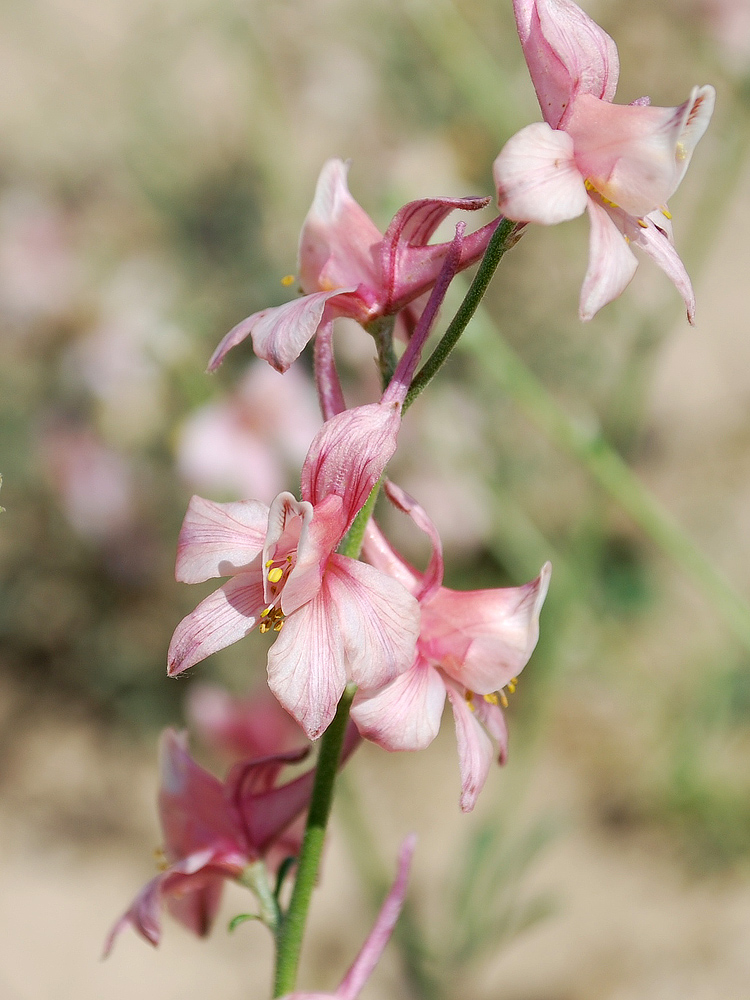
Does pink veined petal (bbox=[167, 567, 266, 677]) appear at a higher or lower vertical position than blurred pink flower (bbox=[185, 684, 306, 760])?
higher

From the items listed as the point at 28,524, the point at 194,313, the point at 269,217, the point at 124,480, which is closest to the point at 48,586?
the point at 28,524

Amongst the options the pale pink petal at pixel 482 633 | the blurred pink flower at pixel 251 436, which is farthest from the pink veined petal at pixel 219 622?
the blurred pink flower at pixel 251 436

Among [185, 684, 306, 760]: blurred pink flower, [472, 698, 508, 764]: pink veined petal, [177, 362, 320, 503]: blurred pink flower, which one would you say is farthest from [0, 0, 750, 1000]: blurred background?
[472, 698, 508, 764]: pink veined petal

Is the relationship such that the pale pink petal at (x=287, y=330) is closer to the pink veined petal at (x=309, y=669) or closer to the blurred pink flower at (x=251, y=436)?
the pink veined petal at (x=309, y=669)

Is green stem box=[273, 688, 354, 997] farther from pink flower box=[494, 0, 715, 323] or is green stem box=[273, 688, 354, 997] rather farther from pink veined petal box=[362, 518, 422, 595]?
pink flower box=[494, 0, 715, 323]

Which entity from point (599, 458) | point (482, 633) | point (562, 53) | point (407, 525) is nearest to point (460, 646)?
point (482, 633)

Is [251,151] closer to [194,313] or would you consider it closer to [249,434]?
[194,313]
